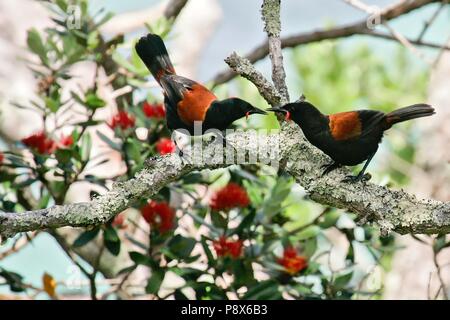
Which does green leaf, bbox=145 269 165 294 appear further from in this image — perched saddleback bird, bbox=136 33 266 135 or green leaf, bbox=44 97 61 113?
green leaf, bbox=44 97 61 113

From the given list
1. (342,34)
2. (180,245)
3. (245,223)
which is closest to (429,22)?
(342,34)

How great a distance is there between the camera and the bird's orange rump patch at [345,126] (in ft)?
6.70

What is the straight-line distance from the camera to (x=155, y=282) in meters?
2.56

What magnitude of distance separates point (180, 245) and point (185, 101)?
1.62 ft

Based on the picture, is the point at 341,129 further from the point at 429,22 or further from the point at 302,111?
the point at 429,22

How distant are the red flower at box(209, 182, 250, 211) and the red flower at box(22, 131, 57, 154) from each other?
635mm

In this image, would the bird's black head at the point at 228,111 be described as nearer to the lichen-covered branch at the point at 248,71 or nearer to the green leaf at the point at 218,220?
the lichen-covered branch at the point at 248,71

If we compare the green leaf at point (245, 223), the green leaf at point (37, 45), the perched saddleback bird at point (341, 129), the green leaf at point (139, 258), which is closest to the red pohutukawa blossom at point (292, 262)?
the green leaf at point (245, 223)

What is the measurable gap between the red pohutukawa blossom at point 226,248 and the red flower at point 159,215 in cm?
18

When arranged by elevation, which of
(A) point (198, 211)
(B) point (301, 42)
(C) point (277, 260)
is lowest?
(C) point (277, 260)

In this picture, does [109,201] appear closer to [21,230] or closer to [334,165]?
[21,230]
